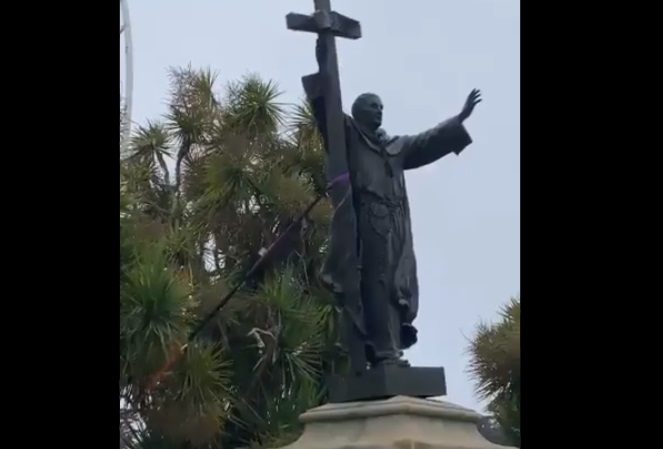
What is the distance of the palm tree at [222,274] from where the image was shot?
11758 mm

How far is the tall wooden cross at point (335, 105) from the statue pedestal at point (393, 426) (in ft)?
0.83

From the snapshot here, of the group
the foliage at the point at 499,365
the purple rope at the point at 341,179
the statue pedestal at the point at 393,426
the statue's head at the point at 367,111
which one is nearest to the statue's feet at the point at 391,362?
the statue pedestal at the point at 393,426

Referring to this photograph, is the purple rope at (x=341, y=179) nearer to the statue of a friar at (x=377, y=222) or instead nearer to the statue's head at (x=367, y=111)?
the statue of a friar at (x=377, y=222)

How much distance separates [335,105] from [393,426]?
139cm

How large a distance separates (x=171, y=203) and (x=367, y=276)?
30.5 ft

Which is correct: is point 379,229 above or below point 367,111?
below

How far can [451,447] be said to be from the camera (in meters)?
5.69

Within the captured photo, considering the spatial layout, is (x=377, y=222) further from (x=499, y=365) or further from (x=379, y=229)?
(x=499, y=365)

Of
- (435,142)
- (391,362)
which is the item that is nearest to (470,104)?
(435,142)

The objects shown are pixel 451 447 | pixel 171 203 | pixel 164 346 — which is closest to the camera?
pixel 451 447

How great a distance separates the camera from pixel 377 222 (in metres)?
6.32
